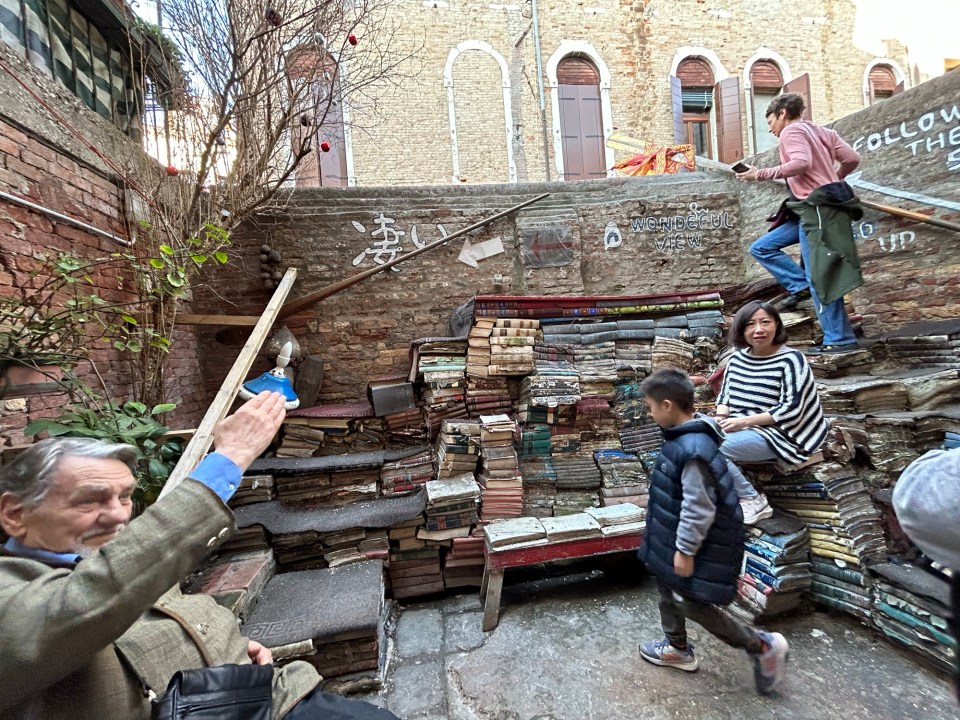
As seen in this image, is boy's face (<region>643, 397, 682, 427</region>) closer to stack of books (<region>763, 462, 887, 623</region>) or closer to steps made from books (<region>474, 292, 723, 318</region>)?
stack of books (<region>763, 462, 887, 623</region>)

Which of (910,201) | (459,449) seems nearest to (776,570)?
(459,449)

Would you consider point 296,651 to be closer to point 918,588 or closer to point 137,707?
point 137,707

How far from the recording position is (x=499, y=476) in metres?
3.60

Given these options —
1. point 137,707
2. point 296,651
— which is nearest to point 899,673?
point 296,651

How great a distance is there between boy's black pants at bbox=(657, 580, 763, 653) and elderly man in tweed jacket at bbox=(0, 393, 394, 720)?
1560 millimetres

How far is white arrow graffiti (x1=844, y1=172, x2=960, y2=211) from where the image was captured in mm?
4012

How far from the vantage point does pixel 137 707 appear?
1215 millimetres

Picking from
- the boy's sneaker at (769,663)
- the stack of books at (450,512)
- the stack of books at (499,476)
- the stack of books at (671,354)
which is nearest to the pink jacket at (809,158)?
the stack of books at (671,354)

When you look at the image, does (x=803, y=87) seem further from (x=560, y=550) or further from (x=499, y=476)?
(x=560, y=550)

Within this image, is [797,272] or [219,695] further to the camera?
[797,272]

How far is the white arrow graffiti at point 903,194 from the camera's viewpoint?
4012 mm

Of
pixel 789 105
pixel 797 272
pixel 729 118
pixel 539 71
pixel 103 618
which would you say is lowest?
pixel 103 618

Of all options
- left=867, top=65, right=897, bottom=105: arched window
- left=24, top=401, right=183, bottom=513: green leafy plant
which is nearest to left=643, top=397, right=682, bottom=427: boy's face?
left=24, top=401, right=183, bottom=513: green leafy plant

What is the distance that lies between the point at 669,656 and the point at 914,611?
4.19 ft
